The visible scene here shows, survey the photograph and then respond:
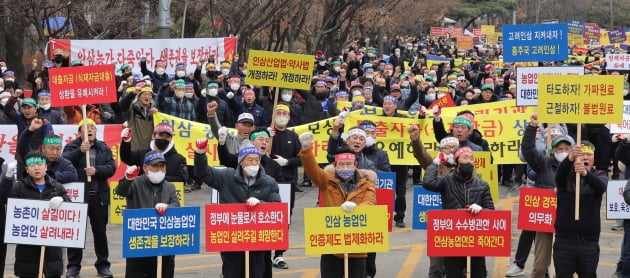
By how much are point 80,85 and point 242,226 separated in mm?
4168

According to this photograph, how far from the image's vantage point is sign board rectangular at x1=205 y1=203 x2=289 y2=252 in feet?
31.2

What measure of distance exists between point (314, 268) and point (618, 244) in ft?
13.7

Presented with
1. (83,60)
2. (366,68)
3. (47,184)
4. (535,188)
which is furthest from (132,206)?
(366,68)

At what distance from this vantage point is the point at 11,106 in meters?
16.2

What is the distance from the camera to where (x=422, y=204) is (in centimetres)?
1185

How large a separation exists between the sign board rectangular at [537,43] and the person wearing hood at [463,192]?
252 inches

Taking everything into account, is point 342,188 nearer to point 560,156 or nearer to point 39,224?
point 560,156

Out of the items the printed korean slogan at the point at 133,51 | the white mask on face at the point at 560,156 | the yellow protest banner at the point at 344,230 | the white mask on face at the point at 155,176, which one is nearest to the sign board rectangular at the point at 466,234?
the yellow protest banner at the point at 344,230

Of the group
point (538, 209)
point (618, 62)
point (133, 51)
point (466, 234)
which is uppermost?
point (618, 62)

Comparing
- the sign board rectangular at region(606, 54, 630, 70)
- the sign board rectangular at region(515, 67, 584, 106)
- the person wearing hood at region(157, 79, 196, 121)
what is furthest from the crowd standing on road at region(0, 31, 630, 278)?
the sign board rectangular at region(606, 54, 630, 70)

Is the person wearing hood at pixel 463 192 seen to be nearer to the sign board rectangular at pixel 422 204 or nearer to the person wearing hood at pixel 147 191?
the sign board rectangular at pixel 422 204

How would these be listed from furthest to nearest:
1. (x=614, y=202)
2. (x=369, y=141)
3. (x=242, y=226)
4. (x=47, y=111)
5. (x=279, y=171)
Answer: (x=47, y=111)
(x=369, y=141)
(x=279, y=171)
(x=614, y=202)
(x=242, y=226)

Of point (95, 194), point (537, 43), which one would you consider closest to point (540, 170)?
point (95, 194)

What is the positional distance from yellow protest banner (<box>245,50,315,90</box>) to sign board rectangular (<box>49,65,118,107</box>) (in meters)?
2.36
